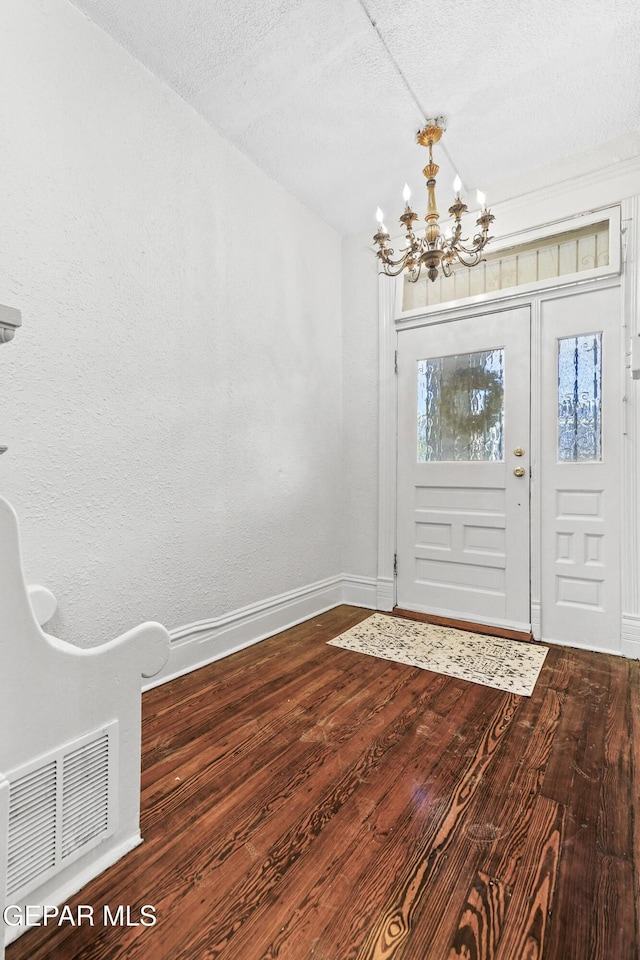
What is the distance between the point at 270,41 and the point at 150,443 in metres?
1.81

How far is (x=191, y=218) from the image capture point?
2.27 m

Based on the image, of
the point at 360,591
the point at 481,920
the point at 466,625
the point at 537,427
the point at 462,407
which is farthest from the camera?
the point at 360,591

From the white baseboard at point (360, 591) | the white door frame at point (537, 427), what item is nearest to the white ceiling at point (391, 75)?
the white door frame at point (537, 427)

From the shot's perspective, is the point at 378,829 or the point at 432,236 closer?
the point at 378,829

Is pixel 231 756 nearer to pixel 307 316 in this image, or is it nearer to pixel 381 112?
pixel 307 316

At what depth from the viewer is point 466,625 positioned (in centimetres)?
292

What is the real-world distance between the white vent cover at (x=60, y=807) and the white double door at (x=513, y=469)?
7.89 ft

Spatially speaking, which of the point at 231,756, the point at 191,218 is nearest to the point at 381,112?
the point at 191,218

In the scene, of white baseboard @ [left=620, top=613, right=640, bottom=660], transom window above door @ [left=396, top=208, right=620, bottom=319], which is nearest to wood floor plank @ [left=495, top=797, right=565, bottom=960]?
white baseboard @ [left=620, top=613, right=640, bottom=660]

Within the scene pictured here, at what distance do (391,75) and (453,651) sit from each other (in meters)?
2.88

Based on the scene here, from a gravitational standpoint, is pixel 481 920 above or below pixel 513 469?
below

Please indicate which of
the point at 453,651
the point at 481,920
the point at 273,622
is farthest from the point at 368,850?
the point at 273,622

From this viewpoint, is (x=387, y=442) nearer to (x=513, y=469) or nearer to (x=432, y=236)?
(x=513, y=469)

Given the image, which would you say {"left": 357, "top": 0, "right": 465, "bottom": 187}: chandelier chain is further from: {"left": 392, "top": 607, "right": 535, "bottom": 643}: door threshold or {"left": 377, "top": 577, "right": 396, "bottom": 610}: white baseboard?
{"left": 392, "top": 607, "right": 535, "bottom": 643}: door threshold
